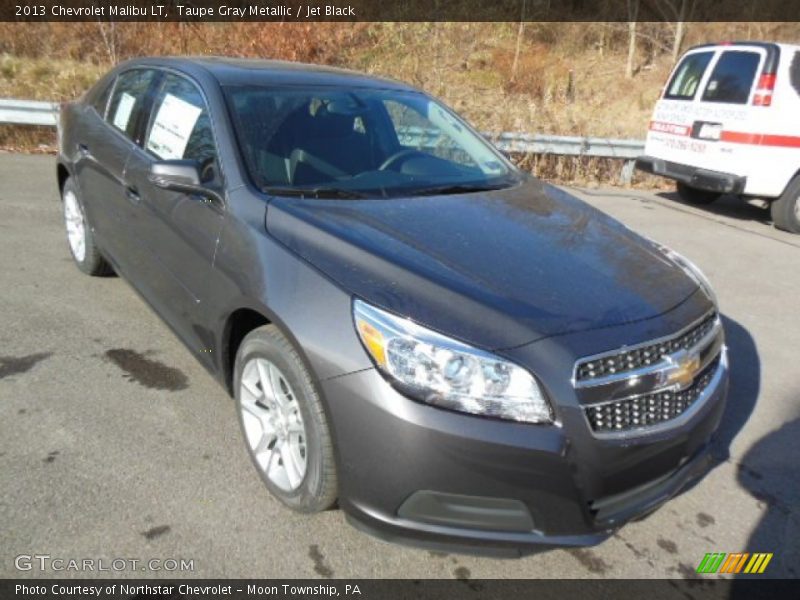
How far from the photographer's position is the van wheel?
9.24 meters

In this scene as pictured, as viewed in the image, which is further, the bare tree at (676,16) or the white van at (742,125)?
the bare tree at (676,16)

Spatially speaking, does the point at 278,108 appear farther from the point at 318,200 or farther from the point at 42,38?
the point at 42,38

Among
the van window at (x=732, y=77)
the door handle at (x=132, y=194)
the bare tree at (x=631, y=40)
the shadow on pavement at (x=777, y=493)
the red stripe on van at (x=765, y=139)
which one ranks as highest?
the bare tree at (x=631, y=40)

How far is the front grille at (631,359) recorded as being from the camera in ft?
6.57

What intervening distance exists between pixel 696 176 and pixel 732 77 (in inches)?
49.0

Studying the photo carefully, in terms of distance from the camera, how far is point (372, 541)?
238 cm

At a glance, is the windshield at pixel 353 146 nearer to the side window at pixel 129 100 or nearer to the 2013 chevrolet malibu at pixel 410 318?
the 2013 chevrolet malibu at pixel 410 318

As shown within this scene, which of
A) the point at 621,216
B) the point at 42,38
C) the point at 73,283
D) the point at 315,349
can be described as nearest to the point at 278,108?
the point at 315,349

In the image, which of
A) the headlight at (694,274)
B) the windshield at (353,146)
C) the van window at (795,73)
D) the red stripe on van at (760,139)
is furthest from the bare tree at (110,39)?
the headlight at (694,274)

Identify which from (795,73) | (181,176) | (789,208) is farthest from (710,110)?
(181,176)

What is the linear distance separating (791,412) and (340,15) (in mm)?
14461

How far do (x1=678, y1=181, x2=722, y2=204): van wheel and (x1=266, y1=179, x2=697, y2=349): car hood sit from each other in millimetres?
7104

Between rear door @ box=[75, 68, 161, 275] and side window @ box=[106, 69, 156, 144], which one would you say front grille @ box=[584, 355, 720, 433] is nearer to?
rear door @ box=[75, 68, 161, 275]

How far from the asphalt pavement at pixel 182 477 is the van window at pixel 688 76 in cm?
484
